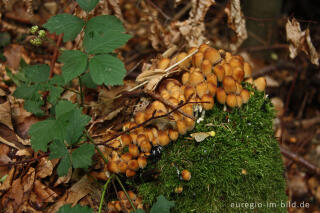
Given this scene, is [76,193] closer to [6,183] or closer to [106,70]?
[6,183]

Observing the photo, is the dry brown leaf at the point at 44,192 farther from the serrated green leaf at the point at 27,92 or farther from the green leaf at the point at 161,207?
the green leaf at the point at 161,207

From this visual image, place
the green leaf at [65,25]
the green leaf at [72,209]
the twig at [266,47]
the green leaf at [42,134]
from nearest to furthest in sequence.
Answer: the green leaf at [72,209], the green leaf at [42,134], the green leaf at [65,25], the twig at [266,47]

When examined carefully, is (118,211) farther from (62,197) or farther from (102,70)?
(102,70)

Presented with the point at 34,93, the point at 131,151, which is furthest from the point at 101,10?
the point at 131,151

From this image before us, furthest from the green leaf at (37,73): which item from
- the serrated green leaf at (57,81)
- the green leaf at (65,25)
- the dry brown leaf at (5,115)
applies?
the green leaf at (65,25)

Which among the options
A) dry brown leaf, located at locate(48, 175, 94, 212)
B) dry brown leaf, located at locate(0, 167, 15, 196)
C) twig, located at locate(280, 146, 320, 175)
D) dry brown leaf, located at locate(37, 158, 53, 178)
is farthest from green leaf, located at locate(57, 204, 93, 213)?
twig, located at locate(280, 146, 320, 175)
